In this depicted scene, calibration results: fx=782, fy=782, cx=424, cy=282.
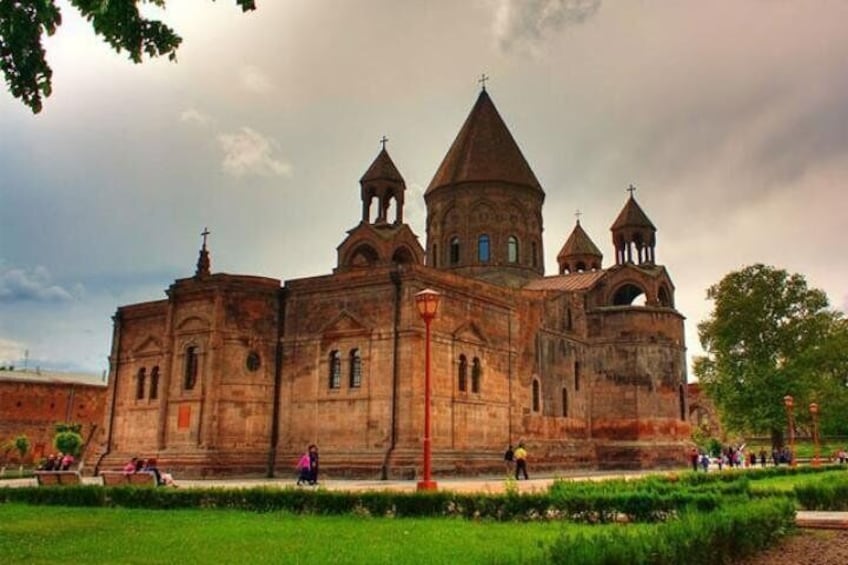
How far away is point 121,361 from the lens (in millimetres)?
30391

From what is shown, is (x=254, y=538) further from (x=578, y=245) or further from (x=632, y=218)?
(x=578, y=245)

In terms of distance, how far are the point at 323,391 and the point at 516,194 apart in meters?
15.9

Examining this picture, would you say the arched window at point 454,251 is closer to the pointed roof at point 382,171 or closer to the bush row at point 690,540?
the pointed roof at point 382,171

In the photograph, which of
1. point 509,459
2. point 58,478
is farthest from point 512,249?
point 58,478

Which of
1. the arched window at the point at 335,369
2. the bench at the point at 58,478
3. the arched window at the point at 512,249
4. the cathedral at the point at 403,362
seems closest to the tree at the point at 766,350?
the cathedral at the point at 403,362

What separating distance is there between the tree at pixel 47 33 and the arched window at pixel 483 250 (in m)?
30.5

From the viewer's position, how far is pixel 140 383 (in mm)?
29359

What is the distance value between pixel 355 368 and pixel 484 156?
15942 mm

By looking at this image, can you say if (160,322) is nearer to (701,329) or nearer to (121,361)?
(121,361)

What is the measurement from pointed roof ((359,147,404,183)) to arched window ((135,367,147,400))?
36.3ft

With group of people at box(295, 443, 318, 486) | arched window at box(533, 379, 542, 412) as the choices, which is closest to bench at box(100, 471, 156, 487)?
group of people at box(295, 443, 318, 486)

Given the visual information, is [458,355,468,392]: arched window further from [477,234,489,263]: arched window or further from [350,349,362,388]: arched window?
[477,234,489,263]: arched window

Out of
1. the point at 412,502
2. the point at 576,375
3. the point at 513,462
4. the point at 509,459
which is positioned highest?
the point at 576,375

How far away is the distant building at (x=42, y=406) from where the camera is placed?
168 feet
